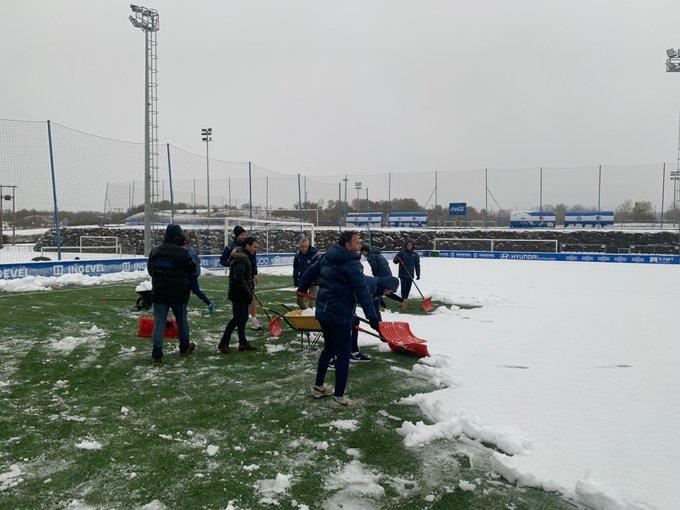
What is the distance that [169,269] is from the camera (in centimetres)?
629

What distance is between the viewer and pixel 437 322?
10078 millimetres

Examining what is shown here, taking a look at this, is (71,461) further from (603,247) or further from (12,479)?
(603,247)

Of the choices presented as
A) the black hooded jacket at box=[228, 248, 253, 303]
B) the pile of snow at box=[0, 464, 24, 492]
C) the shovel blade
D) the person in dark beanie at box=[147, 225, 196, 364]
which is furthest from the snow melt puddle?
the pile of snow at box=[0, 464, 24, 492]

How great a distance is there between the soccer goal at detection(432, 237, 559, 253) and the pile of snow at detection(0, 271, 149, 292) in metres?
26.2

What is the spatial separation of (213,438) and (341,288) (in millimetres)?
1800

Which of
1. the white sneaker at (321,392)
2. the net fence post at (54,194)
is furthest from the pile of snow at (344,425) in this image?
the net fence post at (54,194)

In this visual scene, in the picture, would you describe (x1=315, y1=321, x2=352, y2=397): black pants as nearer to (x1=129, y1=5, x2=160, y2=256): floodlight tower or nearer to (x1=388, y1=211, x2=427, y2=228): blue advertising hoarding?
(x1=129, y1=5, x2=160, y2=256): floodlight tower

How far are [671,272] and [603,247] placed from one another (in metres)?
13.0

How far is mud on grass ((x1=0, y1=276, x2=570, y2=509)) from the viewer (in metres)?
3.38

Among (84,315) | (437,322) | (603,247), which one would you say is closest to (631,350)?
(437,322)

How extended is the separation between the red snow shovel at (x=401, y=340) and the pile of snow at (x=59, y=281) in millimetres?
10445

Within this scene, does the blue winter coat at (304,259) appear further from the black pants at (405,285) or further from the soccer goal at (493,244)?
the soccer goal at (493,244)

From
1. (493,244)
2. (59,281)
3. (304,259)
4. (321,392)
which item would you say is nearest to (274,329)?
→ (304,259)

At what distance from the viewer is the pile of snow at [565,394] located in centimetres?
371
